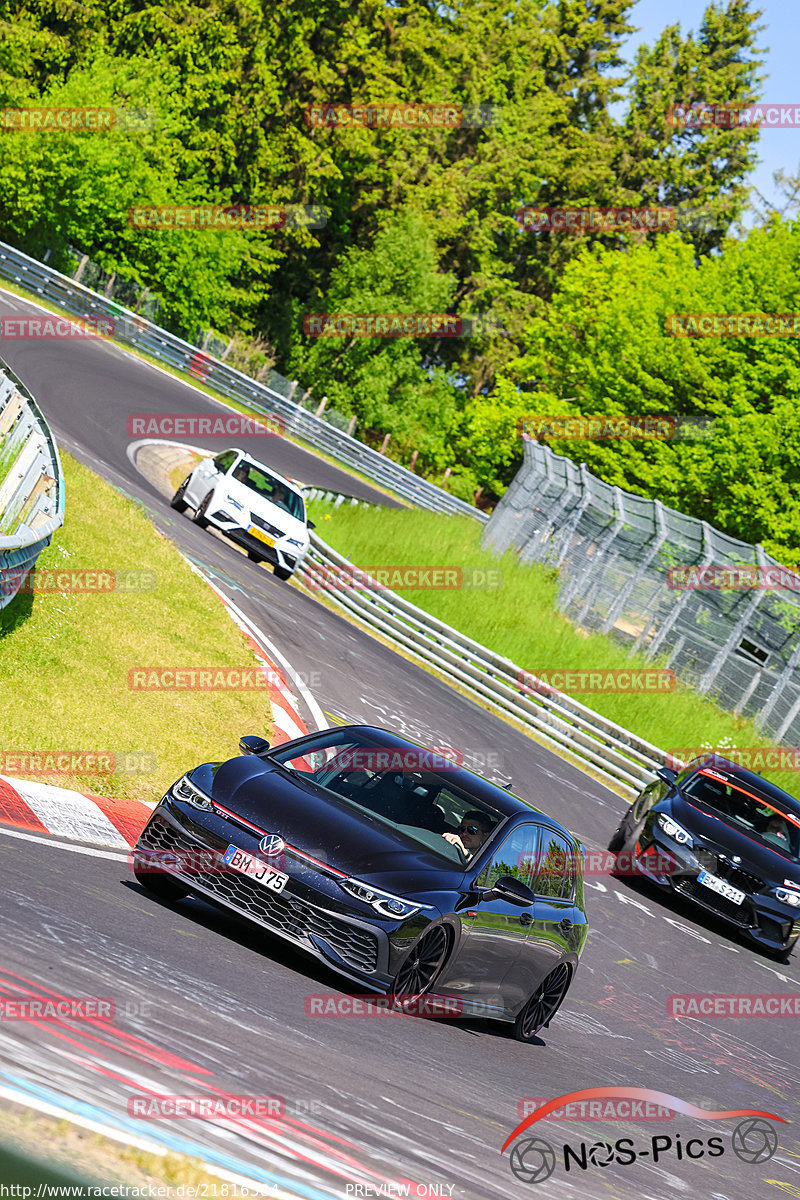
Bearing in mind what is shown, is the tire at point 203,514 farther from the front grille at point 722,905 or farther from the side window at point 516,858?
the side window at point 516,858

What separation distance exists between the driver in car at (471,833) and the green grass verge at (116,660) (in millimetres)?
3164

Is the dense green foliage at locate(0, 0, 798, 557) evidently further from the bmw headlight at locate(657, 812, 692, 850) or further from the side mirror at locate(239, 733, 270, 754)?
the side mirror at locate(239, 733, 270, 754)

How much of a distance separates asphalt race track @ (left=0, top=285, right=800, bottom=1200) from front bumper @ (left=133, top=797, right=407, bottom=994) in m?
0.27

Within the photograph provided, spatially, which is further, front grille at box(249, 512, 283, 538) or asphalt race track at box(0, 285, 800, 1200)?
front grille at box(249, 512, 283, 538)

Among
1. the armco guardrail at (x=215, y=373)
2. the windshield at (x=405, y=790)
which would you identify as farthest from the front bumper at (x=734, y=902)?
the armco guardrail at (x=215, y=373)

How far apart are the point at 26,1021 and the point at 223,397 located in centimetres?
4028

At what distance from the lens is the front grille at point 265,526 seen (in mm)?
24234

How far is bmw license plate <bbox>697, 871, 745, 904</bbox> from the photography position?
49.8 ft

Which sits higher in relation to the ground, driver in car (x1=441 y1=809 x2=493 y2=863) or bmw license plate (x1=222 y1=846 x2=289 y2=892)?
driver in car (x1=441 y1=809 x2=493 y2=863)

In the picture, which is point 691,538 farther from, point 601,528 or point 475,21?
point 475,21

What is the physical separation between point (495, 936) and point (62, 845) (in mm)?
2718

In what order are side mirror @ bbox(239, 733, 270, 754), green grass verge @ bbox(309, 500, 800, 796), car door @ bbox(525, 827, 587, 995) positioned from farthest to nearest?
1. green grass verge @ bbox(309, 500, 800, 796)
2. car door @ bbox(525, 827, 587, 995)
3. side mirror @ bbox(239, 733, 270, 754)

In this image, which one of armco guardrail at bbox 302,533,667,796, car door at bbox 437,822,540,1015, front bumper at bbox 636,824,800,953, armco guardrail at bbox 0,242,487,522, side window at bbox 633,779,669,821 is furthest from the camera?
armco guardrail at bbox 0,242,487,522

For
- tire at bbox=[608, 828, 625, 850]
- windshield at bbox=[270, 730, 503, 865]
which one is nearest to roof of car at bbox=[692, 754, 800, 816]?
tire at bbox=[608, 828, 625, 850]
